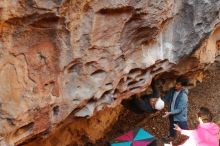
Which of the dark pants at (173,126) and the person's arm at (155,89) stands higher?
the person's arm at (155,89)

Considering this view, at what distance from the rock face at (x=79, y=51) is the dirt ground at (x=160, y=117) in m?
1.02

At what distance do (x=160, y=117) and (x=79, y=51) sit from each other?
2.87 m

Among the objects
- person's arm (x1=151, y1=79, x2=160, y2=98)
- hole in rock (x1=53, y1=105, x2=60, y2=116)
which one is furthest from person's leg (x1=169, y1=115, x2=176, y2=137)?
hole in rock (x1=53, y1=105, x2=60, y2=116)

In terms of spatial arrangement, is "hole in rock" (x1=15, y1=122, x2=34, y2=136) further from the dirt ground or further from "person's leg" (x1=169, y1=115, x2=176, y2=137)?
"person's leg" (x1=169, y1=115, x2=176, y2=137)

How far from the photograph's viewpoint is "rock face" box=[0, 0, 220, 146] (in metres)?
3.36

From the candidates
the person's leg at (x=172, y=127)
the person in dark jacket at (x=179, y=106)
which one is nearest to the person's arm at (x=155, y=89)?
the person in dark jacket at (x=179, y=106)

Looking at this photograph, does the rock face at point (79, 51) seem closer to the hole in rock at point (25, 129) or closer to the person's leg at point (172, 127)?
the hole in rock at point (25, 129)

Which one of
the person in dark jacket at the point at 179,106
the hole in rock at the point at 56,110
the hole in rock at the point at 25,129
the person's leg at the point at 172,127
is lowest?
the person's leg at the point at 172,127

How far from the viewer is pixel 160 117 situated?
249 inches

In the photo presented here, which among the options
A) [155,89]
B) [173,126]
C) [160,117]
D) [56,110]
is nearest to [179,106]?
[173,126]

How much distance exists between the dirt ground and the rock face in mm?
1021

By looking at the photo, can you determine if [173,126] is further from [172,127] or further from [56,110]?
[56,110]

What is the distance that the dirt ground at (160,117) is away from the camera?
19.6 feet

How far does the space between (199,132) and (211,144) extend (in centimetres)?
20
